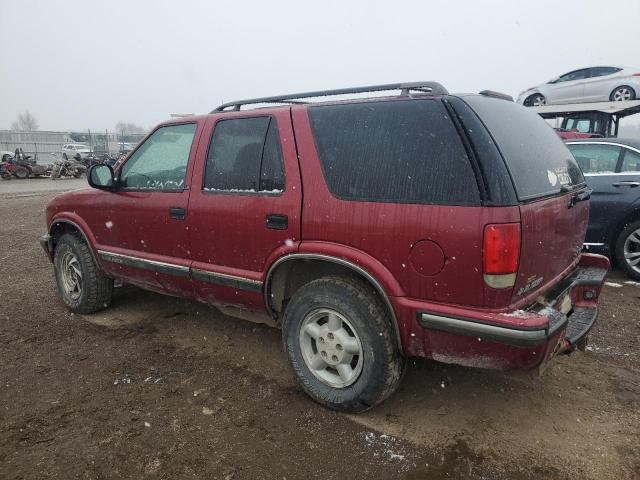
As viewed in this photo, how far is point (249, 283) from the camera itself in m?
3.14

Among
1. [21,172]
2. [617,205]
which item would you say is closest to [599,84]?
[617,205]

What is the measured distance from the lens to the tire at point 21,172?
2194cm

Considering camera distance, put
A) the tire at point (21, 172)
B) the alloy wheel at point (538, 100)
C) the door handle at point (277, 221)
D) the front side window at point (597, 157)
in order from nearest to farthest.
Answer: the door handle at point (277, 221) → the front side window at point (597, 157) → the alloy wheel at point (538, 100) → the tire at point (21, 172)

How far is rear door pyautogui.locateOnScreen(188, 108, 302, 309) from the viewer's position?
291 centimetres

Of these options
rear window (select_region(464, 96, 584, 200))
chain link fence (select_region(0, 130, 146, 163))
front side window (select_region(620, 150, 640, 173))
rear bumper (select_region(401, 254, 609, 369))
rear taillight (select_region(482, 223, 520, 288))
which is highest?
chain link fence (select_region(0, 130, 146, 163))

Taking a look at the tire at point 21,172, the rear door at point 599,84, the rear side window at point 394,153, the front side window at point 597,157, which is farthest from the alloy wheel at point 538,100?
the tire at point 21,172

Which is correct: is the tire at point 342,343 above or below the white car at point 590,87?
below

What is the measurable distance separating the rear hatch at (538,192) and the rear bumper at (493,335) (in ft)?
0.52

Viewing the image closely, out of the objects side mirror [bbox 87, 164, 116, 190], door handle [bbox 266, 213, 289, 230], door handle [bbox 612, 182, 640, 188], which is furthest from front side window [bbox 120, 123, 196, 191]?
door handle [bbox 612, 182, 640, 188]

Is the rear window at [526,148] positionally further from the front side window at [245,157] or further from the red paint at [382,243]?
the front side window at [245,157]

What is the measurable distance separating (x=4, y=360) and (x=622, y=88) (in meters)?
14.7

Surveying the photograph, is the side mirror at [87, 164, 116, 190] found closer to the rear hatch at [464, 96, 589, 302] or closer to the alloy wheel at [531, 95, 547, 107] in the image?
the rear hatch at [464, 96, 589, 302]

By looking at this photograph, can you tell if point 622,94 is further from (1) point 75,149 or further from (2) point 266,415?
(1) point 75,149

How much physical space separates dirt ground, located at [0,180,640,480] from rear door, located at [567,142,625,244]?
1720 millimetres
